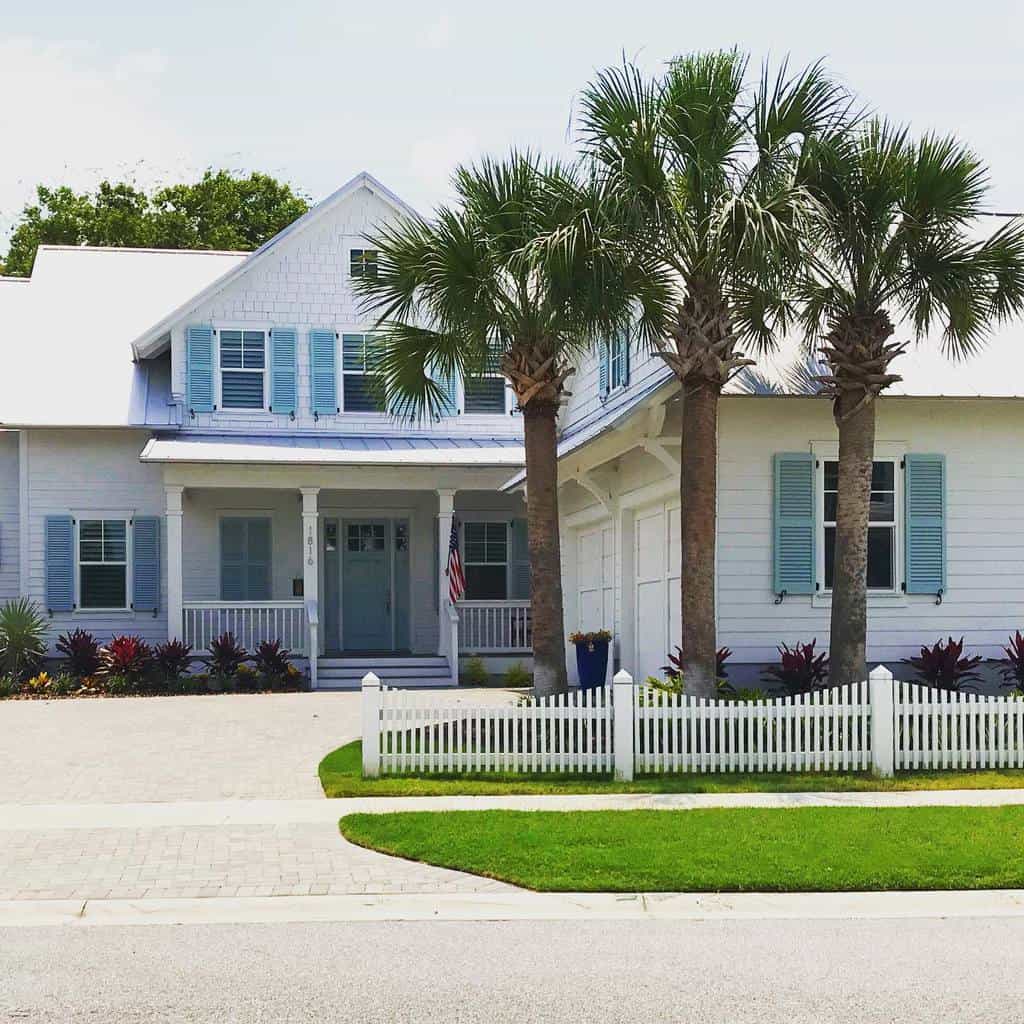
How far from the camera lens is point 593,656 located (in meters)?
20.3

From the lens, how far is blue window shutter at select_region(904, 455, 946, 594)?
17.0 metres

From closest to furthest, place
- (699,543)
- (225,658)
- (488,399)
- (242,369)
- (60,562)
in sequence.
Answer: (699,543) → (225,658) → (60,562) → (242,369) → (488,399)

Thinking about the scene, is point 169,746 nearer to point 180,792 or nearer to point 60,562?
point 180,792

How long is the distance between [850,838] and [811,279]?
22.9 feet

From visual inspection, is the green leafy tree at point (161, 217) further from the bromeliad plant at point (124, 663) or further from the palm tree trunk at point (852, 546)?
the palm tree trunk at point (852, 546)

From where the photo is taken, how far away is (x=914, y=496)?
56.0 ft

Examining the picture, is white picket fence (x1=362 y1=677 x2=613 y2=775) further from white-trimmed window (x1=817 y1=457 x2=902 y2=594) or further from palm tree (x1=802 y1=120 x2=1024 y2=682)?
white-trimmed window (x1=817 y1=457 x2=902 y2=594)

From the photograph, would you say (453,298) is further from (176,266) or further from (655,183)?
(176,266)

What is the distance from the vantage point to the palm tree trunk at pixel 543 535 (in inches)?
584

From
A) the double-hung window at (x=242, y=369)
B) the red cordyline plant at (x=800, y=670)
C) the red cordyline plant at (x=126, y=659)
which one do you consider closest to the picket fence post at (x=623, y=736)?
the red cordyline plant at (x=800, y=670)

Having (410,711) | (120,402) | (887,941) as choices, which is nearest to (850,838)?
(887,941)

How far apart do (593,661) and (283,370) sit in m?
8.29

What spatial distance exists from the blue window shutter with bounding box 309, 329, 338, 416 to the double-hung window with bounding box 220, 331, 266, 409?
0.85m

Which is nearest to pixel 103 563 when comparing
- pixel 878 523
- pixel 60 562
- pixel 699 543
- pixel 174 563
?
pixel 60 562
